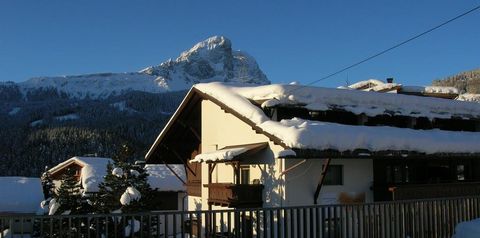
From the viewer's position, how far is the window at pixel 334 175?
781 inches

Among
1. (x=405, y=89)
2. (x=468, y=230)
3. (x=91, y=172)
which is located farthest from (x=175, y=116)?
(x=91, y=172)

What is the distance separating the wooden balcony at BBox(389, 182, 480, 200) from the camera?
19442 mm

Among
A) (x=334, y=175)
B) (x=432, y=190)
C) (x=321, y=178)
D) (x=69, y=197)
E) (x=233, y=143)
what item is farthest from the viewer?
(x=233, y=143)

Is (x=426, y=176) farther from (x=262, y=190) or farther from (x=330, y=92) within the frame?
(x=262, y=190)

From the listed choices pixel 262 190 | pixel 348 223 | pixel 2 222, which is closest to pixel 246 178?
pixel 262 190

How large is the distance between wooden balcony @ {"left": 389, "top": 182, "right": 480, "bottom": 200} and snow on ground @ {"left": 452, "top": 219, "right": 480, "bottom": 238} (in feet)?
23.2

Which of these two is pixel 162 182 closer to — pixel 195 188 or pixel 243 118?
pixel 195 188

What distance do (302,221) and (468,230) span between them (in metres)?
3.67

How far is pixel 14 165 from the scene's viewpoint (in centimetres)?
11675

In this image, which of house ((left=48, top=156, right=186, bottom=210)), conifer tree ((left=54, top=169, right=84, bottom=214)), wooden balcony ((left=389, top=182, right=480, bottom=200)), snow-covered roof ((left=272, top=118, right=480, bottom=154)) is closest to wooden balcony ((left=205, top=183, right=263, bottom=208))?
snow-covered roof ((left=272, top=118, right=480, bottom=154))

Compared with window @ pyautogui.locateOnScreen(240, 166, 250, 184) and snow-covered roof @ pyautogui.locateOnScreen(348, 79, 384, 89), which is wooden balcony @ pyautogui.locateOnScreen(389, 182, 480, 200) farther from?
snow-covered roof @ pyautogui.locateOnScreen(348, 79, 384, 89)

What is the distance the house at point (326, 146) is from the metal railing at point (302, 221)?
479 cm

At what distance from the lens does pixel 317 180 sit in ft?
63.4

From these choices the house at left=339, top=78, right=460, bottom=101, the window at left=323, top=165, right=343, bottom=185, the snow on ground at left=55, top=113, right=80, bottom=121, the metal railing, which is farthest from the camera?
the snow on ground at left=55, top=113, right=80, bottom=121
